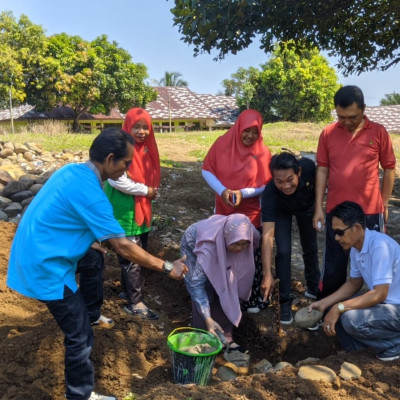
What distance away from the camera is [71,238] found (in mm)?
2639

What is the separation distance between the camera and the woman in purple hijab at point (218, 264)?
3.74 meters

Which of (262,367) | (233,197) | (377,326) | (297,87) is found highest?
(297,87)

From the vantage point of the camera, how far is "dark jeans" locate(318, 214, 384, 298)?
3.93 meters

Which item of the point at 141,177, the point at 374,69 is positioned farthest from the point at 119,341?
the point at 374,69

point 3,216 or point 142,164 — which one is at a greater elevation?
point 142,164

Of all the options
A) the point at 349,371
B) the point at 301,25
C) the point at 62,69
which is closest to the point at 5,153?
the point at 301,25

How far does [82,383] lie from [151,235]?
356 centimetres

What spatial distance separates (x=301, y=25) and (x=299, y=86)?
26.3 metres

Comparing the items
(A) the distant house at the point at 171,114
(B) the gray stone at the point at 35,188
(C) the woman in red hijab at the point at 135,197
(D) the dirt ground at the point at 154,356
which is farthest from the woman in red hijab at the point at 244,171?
(A) the distant house at the point at 171,114

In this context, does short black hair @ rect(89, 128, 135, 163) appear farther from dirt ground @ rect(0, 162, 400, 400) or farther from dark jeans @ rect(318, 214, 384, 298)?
dark jeans @ rect(318, 214, 384, 298)

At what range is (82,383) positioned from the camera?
2.75m

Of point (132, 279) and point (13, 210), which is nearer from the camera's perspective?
point (132, 279)

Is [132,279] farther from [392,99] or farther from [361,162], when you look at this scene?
[392,99]

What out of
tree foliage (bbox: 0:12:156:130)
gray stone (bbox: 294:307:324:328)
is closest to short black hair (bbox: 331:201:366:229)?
gray stone (bbox: 294:307:324:328)
